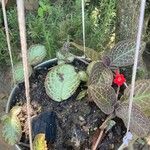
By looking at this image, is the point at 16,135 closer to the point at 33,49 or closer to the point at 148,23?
the point at 33,49

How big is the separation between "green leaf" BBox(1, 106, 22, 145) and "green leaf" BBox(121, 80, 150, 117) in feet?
0.86

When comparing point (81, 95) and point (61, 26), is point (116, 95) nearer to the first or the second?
point (81, 95)

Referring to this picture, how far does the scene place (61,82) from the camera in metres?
1.05

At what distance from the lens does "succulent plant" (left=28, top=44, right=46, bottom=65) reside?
3.62 ft

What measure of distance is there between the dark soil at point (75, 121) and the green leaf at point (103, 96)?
53mm

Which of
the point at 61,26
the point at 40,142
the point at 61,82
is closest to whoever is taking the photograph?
the point at 40,142

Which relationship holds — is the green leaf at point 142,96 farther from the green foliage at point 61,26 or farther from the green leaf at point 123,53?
the green foliage at point 61,26

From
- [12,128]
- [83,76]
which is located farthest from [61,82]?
[12,128]

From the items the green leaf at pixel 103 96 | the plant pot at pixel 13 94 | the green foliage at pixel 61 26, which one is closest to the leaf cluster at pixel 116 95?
the green leaf at pixel 103 96

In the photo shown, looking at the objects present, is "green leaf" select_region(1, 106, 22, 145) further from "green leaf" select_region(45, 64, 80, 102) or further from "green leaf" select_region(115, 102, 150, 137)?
"green leaf" select_region(115, 102, 150, 137)

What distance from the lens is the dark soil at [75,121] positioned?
1.01m

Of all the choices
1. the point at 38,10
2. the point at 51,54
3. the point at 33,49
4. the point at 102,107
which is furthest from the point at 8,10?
the point at 102,107

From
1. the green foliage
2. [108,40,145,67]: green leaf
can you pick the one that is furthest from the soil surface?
the green foliage

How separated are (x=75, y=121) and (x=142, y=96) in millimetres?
176
